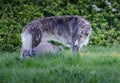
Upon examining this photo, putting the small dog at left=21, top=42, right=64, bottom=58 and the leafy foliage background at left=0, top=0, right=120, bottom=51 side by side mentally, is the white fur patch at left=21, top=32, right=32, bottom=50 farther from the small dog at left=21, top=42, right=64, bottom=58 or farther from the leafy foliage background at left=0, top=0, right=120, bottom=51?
the leafy foliage background at left=0, top=0, right=120, bottom=51

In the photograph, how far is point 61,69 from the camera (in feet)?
31.5

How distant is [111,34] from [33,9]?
2792mm

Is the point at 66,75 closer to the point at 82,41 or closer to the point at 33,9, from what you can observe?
the point at 82,41

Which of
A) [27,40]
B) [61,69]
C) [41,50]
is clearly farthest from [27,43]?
[61,69]

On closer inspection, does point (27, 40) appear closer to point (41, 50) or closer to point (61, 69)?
point (41, 50)

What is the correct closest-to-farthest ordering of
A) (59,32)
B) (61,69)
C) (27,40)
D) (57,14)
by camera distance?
1. (61,69)
2. (27,40)
3. (59,32)
4. (57,14)

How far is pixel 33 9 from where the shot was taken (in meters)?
16.1

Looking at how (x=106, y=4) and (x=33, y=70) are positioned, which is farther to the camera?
(x=106, y=4)

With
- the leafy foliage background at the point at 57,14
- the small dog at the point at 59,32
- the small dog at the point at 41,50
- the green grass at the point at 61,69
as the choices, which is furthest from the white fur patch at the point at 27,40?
the leafy foliage background at the point at 57,14

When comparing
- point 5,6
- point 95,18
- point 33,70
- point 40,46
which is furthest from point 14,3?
point 33,70

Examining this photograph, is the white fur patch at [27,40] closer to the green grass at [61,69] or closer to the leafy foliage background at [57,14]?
the green grass at [61,69]

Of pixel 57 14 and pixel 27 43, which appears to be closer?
pixel 27 43

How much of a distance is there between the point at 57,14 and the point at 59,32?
150 inches

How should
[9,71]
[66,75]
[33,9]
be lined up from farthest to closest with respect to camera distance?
[33,9]
[9,71]
[66,75]
